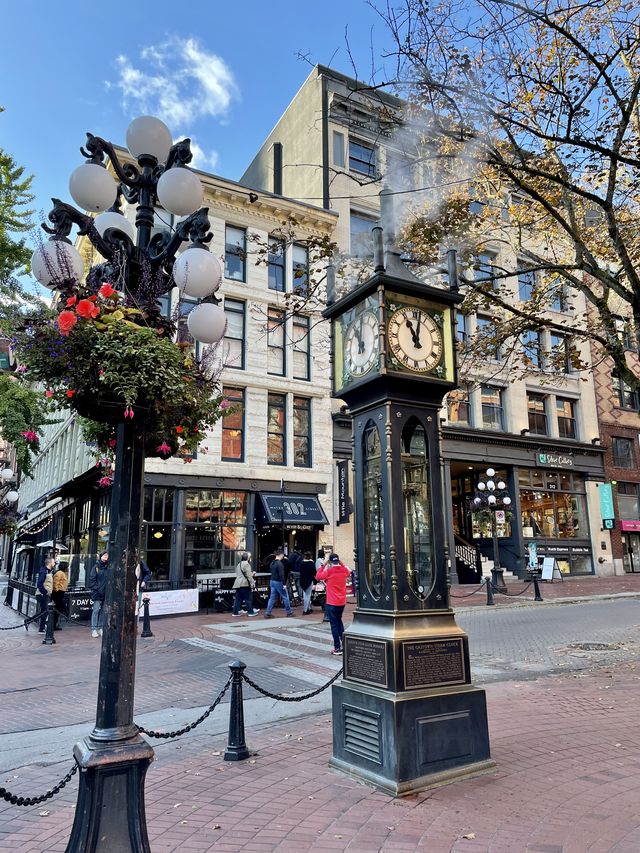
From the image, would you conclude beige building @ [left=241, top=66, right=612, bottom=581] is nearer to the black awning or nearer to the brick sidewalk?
the black awning

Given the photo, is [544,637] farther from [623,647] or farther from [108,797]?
[108,797]

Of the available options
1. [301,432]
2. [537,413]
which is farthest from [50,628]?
[537,413]

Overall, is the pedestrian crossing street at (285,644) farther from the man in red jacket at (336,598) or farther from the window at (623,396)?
the window at (623,396)

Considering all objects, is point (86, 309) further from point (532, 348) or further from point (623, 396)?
point (623, 396)

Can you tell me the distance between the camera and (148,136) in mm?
5453

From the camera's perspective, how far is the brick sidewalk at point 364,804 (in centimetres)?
392

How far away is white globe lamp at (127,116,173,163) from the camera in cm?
545

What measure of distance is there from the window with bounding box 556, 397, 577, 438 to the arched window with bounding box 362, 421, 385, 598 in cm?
2992

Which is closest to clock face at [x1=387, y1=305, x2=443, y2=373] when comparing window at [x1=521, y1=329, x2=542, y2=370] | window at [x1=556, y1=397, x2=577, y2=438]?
window at [x1=521, y1=329, x2=542, y2=370]

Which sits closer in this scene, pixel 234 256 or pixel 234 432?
pixel 234 432

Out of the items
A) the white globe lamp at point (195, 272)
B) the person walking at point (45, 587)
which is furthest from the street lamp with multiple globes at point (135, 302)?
the person walking at point (45, 587)

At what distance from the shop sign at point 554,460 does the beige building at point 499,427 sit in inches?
2.1

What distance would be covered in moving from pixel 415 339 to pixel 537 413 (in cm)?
2927

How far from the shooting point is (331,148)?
92.1ft
